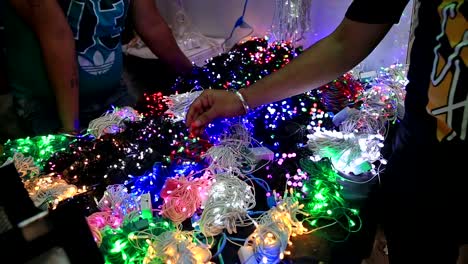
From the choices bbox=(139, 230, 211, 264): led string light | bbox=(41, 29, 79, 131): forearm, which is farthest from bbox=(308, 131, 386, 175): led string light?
bbox=(41, 29, 79, 131): forearm

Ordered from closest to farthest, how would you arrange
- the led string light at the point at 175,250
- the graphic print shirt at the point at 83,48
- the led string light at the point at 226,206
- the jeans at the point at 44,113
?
→ the led string light at the point at 175,250
the led string light at the point at 226,206
the graphic print shirt at the point at 83,48
the jeans at the point at 44,113

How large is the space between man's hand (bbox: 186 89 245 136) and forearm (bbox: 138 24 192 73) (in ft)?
1.72

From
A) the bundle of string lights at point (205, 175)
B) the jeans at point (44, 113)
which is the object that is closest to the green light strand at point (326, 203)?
the bundle of string lights at point (205, 175)

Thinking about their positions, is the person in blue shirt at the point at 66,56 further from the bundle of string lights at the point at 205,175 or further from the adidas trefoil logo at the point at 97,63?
the bundle of string lights at the point at 205,175

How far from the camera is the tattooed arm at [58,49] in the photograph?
1092 millimetres

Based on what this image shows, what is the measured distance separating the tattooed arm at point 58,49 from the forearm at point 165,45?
0.38 metres

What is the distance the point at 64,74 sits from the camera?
1194mm

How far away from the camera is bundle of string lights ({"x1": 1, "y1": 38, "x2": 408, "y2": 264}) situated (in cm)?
76

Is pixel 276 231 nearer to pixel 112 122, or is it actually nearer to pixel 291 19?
pixel 112 122

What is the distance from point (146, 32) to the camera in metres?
1.48

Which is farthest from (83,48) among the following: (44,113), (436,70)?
(436,70)

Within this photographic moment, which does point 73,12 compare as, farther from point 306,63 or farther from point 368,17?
point 368,17

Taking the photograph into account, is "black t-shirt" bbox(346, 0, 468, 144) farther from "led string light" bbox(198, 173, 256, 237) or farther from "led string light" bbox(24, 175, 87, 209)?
"led string light" bbox(24, 175, 87, 209)

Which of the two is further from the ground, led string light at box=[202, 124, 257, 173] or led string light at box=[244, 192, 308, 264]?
Result: led string light at box=[202, 124, 257, 173]
